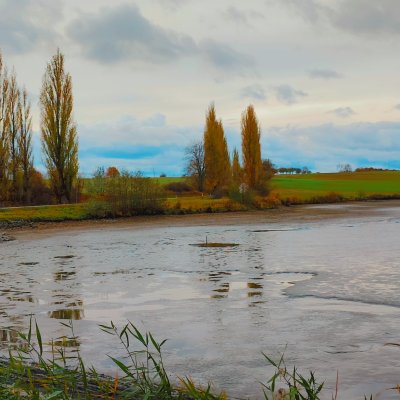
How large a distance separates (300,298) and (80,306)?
349 cm

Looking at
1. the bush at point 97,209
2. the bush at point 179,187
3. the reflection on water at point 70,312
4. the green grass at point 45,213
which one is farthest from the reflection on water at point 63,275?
the bush at point 179,187

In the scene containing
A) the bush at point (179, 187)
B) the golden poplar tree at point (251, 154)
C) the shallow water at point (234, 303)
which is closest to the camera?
the shallow water at point (234, 303)

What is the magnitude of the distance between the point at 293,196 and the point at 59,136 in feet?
68.8

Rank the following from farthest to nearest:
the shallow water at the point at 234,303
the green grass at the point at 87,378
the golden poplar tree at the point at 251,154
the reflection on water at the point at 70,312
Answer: the golden poplar tree at the point at 251,154
the reflection on water at the point at 70,312
the shallow water at the point at 234,303
the green grass at the point at 87,378

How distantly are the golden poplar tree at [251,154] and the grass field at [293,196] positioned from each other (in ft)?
8.03

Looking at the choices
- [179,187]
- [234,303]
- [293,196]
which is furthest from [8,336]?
[179,187]

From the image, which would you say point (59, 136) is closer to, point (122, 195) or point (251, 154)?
point (122, 195)

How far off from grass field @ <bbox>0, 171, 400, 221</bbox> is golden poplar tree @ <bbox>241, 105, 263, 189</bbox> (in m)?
2.45

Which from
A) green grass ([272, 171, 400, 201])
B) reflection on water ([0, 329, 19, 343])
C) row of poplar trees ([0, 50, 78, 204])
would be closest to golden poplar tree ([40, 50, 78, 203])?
row of poplar trees ([0, 50, 78, 204])

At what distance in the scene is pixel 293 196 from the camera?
51.8 meters

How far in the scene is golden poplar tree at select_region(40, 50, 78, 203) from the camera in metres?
40.4

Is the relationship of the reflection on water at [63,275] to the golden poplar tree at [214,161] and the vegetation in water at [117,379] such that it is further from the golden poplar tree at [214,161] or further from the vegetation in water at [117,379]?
the golden poplar tree at [214,161]

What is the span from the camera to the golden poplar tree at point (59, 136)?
4044cm

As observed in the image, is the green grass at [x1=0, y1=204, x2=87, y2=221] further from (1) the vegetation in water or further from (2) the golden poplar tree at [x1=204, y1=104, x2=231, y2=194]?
(1) the vegetation in water
